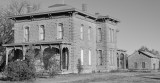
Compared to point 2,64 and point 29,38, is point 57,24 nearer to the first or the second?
point 29,38

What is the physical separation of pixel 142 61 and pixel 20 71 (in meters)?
51.3

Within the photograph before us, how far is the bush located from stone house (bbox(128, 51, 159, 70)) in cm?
4926

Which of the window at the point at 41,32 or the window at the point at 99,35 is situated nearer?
the window at the point at 41,32

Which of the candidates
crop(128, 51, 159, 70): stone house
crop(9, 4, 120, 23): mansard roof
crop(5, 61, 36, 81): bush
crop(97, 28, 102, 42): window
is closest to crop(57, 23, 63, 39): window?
crop(9, 4, 120, 23): mansard roof

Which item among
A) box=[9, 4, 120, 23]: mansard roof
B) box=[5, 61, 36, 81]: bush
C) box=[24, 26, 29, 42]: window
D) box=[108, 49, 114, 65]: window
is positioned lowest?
box=[5, 61, 36, 81]: bush

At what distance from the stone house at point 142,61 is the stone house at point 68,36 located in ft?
91.5

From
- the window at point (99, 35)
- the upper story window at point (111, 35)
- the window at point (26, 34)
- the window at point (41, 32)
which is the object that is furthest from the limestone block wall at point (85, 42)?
the window at point (26, 34)

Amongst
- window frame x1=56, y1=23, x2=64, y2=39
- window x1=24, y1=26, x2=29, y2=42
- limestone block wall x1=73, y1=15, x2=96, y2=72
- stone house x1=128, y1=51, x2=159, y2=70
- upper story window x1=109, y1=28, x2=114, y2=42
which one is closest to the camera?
limestone block wall x1=73, y1=15, x2=96, y2=72

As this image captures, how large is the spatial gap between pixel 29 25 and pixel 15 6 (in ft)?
51.4

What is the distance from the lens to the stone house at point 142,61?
6944 centimetres

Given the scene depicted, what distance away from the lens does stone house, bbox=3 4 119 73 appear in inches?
1394

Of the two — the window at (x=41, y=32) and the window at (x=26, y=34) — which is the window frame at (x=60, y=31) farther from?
the window at (x=26, y=34)

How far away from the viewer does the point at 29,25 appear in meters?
38.6

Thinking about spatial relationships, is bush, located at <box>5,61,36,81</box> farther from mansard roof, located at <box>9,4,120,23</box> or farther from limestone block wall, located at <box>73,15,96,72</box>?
mansard roof, located at <box>9,4,120,23</box>
